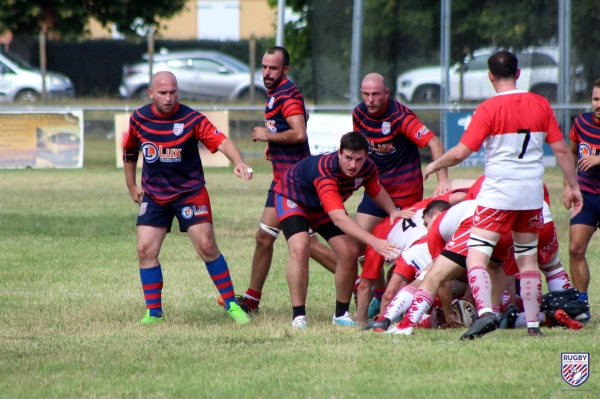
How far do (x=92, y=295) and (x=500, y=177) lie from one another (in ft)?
13.1

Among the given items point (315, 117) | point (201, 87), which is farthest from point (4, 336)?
point (201, 87)

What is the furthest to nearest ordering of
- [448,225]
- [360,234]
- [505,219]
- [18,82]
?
[18,82]
[448,225]
[360,234]
[505,219]

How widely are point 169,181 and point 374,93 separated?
1.83m

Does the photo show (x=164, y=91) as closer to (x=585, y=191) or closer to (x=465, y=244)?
(x=465, y=244)

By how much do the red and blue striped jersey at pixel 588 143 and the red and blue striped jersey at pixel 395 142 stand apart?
1.19 metres

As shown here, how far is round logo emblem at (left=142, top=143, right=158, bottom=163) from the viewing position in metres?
7.02

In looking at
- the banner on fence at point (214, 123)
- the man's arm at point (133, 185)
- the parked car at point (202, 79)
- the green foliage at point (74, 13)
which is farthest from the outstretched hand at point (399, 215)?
the green foliage at point (74, 13)

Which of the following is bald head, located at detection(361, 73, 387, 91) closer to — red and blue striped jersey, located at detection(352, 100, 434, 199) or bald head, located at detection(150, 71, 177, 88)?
red and blue striped jersey, located at detection(352, 100, 434, 199)

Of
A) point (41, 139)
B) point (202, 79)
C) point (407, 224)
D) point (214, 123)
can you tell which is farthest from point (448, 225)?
point (202, 79)

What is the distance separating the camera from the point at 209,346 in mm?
6004

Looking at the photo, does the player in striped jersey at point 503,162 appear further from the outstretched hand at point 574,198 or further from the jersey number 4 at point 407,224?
the jersey number 4 at point 407,224

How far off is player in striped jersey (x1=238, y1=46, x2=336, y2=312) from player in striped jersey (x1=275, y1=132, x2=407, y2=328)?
0.46m

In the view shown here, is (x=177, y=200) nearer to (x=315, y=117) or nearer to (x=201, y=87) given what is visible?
(x=315, y=117)

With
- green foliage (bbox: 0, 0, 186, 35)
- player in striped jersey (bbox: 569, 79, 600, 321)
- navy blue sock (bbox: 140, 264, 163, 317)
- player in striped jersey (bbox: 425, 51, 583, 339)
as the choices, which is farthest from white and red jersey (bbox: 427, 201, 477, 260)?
green foliage (bbox: 0, 0, 186, 35)
